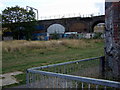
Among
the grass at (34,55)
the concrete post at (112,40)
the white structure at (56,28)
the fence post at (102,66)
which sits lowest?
the grass at (34,55)

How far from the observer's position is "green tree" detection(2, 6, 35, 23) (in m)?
35.8

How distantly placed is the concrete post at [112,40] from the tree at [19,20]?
33.2m

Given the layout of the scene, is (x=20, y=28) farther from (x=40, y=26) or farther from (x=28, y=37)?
(x=40, y=26)

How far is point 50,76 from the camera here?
8.20 feet

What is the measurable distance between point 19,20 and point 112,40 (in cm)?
3403

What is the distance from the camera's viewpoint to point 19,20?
35.8m

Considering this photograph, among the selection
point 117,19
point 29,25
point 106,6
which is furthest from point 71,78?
point 29,25

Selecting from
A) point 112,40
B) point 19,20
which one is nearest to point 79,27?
point 19,20

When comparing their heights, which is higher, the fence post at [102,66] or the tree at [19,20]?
the tree at [19,20]

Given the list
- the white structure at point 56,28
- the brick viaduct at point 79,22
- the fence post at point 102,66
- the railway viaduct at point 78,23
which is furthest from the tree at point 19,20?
the fence post at point 102,66

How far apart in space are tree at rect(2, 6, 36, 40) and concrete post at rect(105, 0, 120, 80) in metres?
33.2

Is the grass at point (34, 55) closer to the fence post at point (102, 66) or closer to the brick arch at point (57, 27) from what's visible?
the fence post at point (102, 66)

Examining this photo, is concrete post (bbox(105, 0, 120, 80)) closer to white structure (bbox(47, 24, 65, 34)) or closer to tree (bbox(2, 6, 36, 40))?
tree (bbox(2, 6, 36, 40))

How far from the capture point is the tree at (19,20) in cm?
3557
